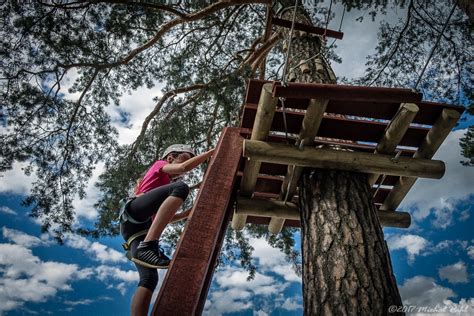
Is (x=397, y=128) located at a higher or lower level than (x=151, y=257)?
higher

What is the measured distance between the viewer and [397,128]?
7.65 feet

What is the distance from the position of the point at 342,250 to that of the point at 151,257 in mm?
1207

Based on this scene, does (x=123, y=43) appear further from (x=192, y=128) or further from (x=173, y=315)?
(x=173, y=315)

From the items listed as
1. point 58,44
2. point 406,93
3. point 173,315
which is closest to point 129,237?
point 173,315

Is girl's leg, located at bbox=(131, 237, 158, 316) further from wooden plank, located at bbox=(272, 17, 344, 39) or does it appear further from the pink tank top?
wooden plank, located at bbox=(272, 17, 344, 39)

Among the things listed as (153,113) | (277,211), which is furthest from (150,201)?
(153,113)

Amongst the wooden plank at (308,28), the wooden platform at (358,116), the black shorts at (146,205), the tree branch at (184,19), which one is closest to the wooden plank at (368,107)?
the wooden platform at (358,116)

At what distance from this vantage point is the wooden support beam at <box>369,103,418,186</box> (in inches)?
87.8

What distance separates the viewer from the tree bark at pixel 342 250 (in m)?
1.82

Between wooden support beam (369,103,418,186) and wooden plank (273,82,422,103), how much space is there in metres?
0.12

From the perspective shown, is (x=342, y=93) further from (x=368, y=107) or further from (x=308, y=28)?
(x=308, y=28)

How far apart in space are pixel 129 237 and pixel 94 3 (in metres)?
3.80

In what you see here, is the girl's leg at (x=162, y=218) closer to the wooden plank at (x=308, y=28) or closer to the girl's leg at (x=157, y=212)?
the girl's leg at (x=157, y=212)

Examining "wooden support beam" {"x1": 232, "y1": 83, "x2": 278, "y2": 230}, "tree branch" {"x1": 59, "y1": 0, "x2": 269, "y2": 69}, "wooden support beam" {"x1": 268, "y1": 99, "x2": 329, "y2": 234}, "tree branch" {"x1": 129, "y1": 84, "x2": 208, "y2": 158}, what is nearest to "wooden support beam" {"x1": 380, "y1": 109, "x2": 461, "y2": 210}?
"wooden support beam" {"x1": 268, "y1": 99, "x2": 329, "y2": 234}
